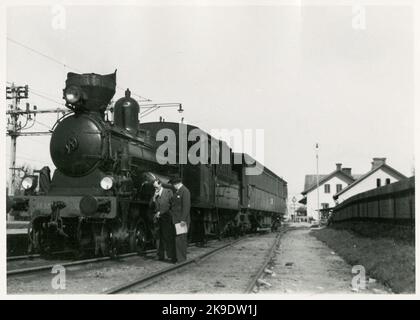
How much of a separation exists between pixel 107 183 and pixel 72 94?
2.07 meters

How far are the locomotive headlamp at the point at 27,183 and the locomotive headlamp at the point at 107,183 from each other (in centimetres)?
175

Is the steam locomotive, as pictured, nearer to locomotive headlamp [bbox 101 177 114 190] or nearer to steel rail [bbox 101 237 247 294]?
locomotive headlamp [bbox 101 177 114 190]

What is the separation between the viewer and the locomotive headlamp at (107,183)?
973cm

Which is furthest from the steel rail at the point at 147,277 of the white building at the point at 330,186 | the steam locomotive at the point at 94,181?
the white building at the point at 330,186

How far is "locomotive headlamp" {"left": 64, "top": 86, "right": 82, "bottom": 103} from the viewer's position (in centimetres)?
1020

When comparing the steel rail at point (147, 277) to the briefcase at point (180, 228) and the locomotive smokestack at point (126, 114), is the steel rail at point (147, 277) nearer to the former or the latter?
the briefcase at point (180, 228)

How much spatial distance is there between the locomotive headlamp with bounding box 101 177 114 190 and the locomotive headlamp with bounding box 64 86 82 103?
1.84m

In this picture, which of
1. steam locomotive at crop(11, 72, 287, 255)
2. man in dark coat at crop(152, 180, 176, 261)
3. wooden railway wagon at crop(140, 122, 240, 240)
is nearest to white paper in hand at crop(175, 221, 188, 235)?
man in dark coat at crop(152, 180, 176, 261)

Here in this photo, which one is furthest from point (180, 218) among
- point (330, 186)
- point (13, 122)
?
point (330, 186)

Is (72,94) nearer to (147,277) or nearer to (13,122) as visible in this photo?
(147,277)

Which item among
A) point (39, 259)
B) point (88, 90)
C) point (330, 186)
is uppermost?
point (88, 90)

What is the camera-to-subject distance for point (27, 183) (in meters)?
10.4
